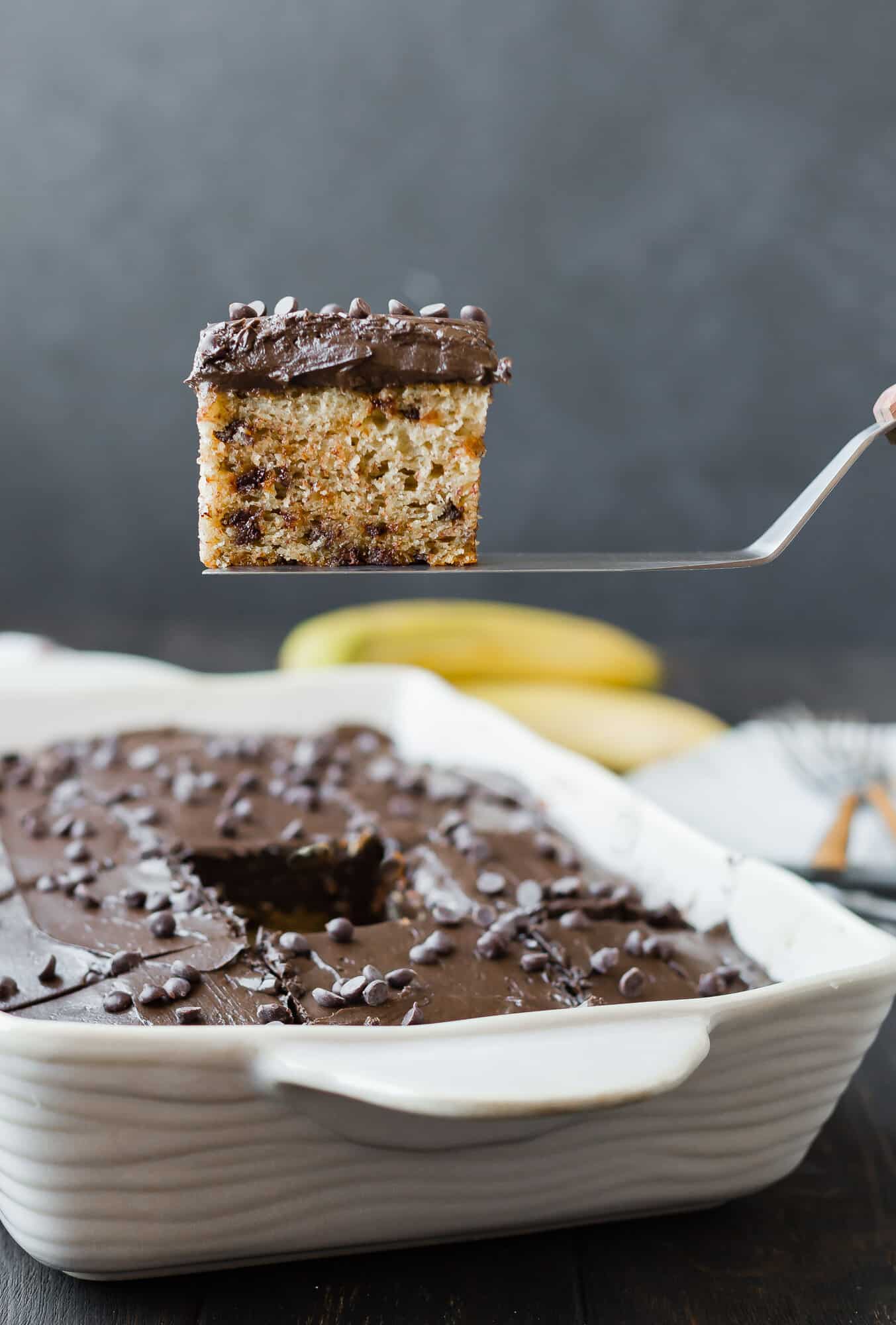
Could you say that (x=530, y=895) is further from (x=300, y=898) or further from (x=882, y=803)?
(x=882, y=803)

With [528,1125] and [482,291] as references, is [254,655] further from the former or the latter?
A: [528,1125]

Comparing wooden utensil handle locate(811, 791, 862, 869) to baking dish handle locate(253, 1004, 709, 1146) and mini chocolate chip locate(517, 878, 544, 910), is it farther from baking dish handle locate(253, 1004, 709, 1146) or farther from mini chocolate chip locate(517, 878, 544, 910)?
baking dish handle locate(253, 1004, 709, 1146)

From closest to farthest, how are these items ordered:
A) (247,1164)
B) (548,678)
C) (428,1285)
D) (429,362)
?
1. (247,1164)
2. (428,1285)
3. (429,362)
4. (548,678)

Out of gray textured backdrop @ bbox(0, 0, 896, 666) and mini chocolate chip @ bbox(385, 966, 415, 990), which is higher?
gray textured backdrop @ bbox(0, 0, 896, 666)

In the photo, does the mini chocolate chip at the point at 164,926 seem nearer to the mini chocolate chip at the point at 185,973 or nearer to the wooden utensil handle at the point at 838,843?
the mini chocolate chip at the point at 185,973

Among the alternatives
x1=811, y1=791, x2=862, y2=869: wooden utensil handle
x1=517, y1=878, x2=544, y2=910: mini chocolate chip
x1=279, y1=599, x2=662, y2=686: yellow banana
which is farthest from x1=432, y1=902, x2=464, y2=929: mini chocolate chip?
x1=279, y1=599, x2=662, y2=686: yellow banana

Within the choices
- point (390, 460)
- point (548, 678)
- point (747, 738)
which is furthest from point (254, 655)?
point (390, 460)
